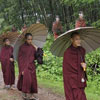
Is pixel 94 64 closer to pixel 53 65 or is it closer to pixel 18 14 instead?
pixel 53 65

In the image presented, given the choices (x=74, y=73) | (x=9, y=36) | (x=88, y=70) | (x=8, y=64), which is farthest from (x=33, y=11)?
(x=74, y=73)

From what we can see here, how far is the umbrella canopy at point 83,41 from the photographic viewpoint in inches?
180

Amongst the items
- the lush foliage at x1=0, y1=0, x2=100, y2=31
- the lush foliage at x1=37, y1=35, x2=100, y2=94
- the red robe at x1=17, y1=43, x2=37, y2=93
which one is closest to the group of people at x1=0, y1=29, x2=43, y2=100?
the red robe at x1=17, y1=43, x2=37, y2=93

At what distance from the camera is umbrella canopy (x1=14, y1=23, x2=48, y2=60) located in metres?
5.99

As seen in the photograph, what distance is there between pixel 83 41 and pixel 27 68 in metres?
1.84

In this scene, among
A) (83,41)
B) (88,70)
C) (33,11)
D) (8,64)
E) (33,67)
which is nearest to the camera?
(83,41)

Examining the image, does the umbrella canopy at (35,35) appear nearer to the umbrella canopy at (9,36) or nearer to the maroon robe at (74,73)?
the umbrella canopy at (9,36)

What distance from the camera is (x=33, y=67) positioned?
241 inches

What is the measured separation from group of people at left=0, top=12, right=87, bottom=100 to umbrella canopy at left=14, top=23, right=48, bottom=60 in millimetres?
104

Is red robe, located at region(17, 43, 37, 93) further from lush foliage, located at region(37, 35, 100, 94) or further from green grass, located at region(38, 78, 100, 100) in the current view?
lush foliage, located at region(37, 35, 100, 94)

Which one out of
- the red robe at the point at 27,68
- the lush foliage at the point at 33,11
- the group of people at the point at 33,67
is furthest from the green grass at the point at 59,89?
the lush foliage at the point at 33,11

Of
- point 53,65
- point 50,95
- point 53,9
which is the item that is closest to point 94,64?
point 53,65

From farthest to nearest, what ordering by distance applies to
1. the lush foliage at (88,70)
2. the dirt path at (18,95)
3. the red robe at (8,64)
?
the lush foliage at (88,70)
the red robe at (8,64)
the dirt path at (18,95)

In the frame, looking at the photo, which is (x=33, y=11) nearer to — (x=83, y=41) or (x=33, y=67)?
(x=33, y=67)
